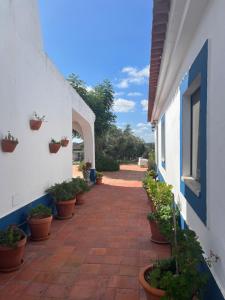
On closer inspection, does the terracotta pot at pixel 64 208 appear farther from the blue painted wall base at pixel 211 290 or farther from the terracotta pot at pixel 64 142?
the blue painted wall base at pixel 211 290

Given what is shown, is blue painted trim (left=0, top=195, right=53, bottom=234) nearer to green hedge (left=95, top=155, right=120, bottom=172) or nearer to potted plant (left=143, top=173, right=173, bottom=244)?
potted plant (left=143, top=173, right=173, bottom=244)

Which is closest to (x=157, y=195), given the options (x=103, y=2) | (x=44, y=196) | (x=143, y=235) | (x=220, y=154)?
(x=143, y=235)

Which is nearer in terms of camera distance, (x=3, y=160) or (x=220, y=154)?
(x=220, y=154)

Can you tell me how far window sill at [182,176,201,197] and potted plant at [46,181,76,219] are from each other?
3.61m

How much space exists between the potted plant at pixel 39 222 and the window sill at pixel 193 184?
281 cm

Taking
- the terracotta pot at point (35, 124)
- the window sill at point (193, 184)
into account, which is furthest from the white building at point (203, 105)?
the terracotta pot at point (35, 124)

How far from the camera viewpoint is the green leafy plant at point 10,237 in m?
4.25

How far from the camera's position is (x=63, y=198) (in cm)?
722

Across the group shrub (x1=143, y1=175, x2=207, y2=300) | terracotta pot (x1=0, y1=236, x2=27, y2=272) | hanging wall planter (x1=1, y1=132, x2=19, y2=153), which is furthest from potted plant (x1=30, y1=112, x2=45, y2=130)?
shrub (x1=143, y1=175, x2=207, y2=300)

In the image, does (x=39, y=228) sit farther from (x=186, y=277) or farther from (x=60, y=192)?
(x=186, y=277)

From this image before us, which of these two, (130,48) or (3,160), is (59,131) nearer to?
(3,160)

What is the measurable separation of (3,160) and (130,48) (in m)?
11.5

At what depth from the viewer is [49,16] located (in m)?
8.48

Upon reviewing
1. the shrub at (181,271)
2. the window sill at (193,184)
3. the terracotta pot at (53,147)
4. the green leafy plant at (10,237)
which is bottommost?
the green leafy plant at (10,237)
